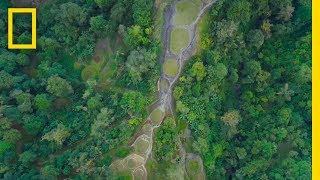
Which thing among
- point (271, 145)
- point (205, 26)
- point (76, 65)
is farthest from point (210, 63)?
point (76, 65)

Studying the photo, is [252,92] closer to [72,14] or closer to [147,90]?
[147,90]

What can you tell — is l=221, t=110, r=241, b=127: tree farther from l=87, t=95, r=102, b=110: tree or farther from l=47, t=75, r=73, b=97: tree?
l=47, t=75, r=73, b=97: tree

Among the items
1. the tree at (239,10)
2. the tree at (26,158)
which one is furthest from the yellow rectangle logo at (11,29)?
the tree at (239,10)

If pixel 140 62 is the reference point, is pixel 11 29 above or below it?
above

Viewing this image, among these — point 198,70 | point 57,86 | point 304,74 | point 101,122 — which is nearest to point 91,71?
point 57,86

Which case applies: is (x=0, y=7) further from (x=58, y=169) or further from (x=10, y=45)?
(x=58, y=169)

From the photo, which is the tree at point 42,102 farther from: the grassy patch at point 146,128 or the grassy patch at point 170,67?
the grassy patch at point 170,67

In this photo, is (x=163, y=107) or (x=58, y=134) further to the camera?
(x=163, y=107)
